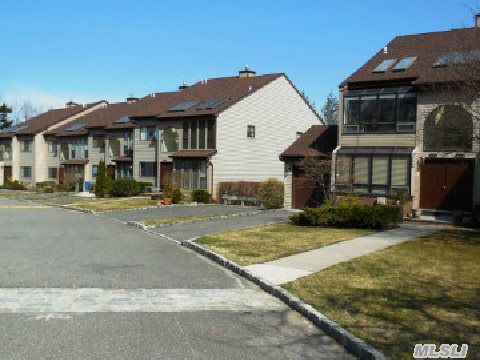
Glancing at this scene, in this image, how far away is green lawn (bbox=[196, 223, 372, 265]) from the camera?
1401cm

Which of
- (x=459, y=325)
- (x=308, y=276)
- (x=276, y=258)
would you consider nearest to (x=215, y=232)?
(x=276, y=258)

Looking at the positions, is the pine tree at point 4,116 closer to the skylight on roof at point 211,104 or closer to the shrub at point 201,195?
the skylight on roof at point 211,104

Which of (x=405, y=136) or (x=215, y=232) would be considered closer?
(x=215, y=232)

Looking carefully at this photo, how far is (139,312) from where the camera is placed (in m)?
8.51

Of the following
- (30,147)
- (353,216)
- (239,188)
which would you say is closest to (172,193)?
(239,188)

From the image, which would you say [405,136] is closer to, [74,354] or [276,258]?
[276,258]

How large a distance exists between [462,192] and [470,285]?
14843 mm

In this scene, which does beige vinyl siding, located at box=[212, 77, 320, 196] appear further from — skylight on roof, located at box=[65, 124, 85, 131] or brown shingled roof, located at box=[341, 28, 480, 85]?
skylight on roof, located at box=[65, 124, 85, 131]

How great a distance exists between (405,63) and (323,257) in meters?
16.8

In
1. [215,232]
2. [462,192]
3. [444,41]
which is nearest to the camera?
[215,232]

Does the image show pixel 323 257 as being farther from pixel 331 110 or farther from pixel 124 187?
pixel 331 110

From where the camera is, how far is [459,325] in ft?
24.4

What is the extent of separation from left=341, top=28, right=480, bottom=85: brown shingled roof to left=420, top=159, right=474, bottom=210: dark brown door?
389cm

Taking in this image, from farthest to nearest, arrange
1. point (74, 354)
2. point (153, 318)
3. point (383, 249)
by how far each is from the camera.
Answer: point (383, 249), point (153, 318), point (74, 354)
